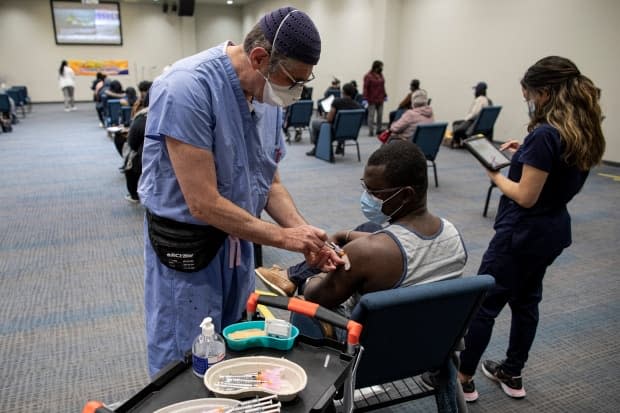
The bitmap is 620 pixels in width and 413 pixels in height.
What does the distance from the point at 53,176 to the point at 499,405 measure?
18.3 feet

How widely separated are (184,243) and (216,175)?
0.62 ft

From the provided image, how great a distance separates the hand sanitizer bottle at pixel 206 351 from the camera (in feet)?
2.75

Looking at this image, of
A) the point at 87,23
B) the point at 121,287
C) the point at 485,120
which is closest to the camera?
the point at 121,287

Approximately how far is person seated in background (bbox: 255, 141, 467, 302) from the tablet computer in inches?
29.0

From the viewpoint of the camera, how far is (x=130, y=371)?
2031mm

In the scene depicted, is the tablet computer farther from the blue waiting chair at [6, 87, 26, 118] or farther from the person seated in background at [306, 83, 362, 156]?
the blue waiting chair at [6, 87, 26, 118]

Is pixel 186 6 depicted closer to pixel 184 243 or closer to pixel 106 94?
pixel 106 94

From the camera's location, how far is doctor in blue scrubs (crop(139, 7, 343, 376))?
3.24 feet

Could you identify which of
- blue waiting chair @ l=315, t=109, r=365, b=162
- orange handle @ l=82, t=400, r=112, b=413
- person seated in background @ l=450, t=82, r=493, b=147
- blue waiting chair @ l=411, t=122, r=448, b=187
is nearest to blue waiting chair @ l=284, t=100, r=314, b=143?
blue waiting chair @ l=315, t=109, r=365, b=162

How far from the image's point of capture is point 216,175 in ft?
3.47

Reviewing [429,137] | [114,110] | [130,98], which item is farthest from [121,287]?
[114,110]

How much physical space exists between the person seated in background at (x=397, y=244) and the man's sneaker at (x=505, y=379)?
851 millimetres

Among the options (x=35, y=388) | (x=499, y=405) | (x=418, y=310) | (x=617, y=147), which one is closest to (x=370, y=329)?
(x=418, y=310)

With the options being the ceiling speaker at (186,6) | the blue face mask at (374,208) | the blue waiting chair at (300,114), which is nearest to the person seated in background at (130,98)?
the blue waiting chair at (300,114)
